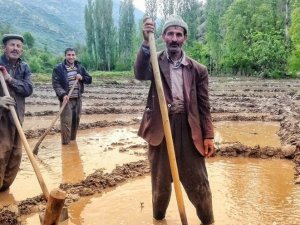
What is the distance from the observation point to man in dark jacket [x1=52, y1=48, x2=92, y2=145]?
8.36 meters

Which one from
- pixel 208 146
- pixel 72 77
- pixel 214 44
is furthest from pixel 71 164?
pixel 214 44

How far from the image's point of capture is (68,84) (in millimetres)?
8508

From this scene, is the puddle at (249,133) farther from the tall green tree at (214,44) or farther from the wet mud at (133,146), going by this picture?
the tall green tree at (214,44)

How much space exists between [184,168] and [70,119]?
4815 millimetres

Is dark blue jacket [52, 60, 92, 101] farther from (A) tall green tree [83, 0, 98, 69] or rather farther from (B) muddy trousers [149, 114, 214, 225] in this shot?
(A) tall green tree [83, 0, 98, 69]

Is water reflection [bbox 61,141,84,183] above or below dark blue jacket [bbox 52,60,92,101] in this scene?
below

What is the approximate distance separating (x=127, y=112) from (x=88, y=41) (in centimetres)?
4554

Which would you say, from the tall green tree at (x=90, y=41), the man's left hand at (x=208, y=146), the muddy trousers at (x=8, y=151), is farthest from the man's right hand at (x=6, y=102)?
the tall green tree at (x=90, y=41)

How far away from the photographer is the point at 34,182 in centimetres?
611

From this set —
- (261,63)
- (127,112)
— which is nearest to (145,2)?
(261,63)

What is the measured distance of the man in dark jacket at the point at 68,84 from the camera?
329 inches

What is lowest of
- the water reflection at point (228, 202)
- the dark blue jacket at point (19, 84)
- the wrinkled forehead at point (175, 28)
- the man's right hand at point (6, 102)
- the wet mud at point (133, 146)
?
the water reflection at point (228, 202)

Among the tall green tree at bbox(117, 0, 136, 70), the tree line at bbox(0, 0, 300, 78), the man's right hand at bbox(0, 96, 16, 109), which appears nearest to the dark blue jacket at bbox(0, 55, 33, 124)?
the man's right hand at bbox(0, 96, 16, 109)

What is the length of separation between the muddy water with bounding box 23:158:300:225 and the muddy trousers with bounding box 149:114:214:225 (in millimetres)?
495
